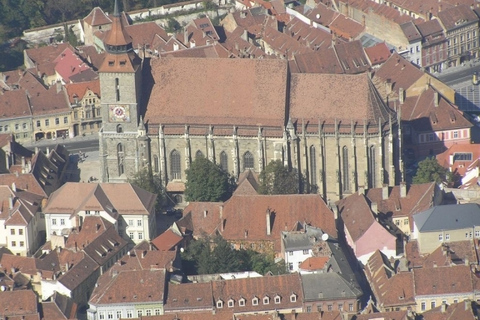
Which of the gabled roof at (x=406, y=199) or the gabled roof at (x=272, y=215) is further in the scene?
the gabled roof at (x=406, y=199)

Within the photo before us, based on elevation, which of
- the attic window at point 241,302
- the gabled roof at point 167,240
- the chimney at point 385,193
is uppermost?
the chimney at point 385,193

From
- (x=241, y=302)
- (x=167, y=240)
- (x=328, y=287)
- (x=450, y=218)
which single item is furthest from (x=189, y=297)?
(x=450, y=218)

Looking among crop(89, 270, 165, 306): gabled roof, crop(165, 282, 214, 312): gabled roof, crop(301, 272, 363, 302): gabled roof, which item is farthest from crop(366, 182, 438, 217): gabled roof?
crop(89, 270, 165, 306): gabled roof

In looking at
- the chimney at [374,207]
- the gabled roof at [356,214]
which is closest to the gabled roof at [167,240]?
the gabled roof at [356,214]

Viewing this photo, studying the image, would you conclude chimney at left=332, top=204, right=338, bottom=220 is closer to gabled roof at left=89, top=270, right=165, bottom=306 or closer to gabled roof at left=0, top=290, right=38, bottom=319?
gabled roof at left=89, top=270, right=165, bottom=306

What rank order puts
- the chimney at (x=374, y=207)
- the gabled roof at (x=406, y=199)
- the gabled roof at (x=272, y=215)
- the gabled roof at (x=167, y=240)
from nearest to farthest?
the gabled roof at (x=167, y=240), the gabled roof at (x=272, y=215), the chimney at (x=374, y=207), the gabled roof at (x=406, y=199)

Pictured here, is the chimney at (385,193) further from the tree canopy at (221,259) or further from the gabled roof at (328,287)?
the gabled roof at (328,287)
